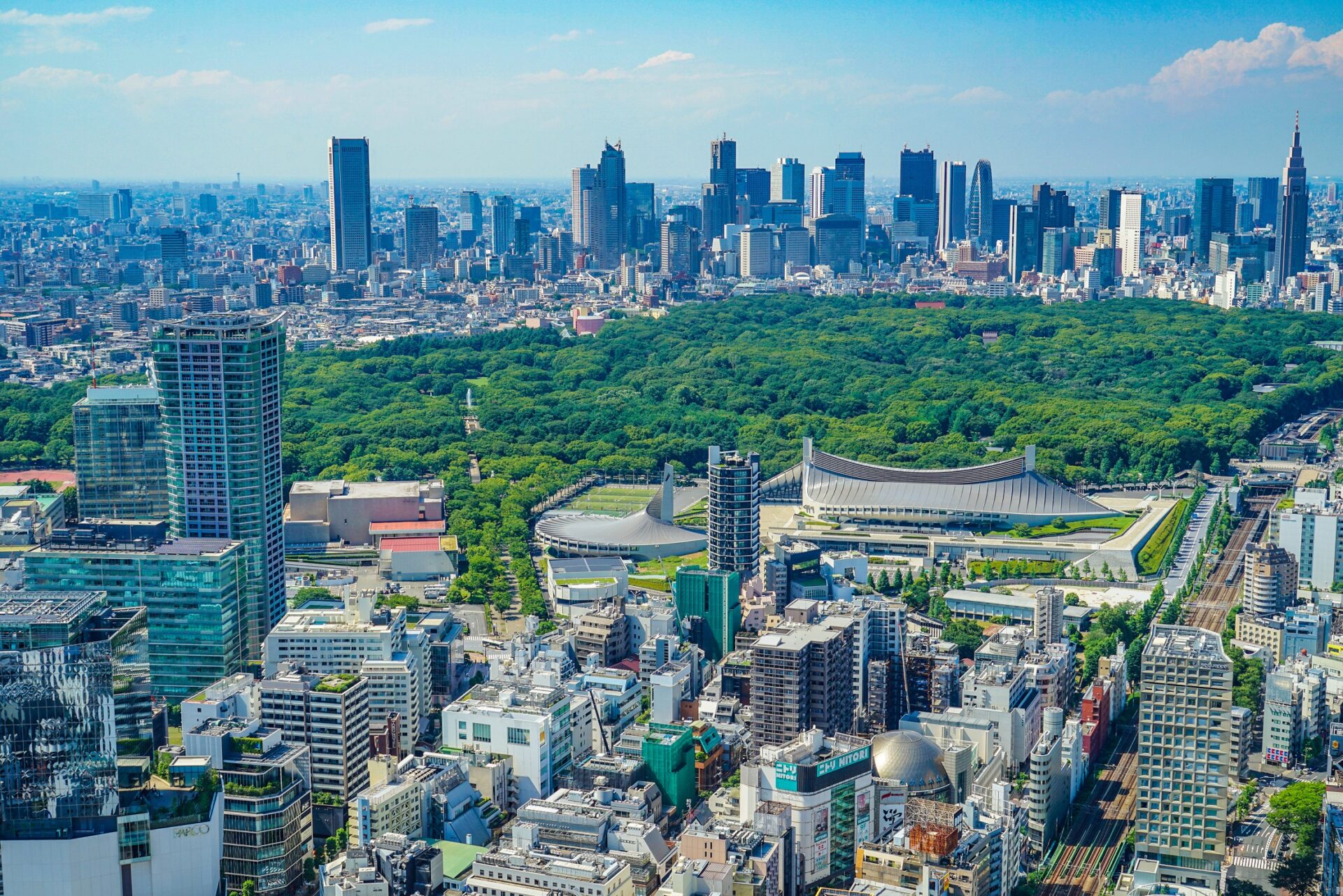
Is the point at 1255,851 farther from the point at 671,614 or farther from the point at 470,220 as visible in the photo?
the point at 470,220

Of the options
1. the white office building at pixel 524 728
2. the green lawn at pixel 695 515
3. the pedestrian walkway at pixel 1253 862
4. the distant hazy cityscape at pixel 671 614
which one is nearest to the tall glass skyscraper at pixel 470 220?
the distant hazy cityscape at pixel 671 614

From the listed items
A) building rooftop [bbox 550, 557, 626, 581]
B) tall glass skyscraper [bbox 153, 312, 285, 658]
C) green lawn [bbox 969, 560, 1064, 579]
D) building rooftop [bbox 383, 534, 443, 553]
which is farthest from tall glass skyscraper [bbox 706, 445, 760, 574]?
tall glass skyscraper [bbox 153, 312, 285, 658]

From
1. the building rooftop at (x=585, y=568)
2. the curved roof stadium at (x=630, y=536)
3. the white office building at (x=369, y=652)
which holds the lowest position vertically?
the curved roof stadium at (x=630, y=536)

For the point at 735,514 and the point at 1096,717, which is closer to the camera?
the point at 1096,717

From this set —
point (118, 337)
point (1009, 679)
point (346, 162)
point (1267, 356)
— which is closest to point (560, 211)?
point (346, 162)

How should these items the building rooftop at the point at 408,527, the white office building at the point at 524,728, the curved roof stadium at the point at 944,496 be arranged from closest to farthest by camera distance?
the white office building at the point at 524,728 → the building rooftop at the point at 408,527 → the curved roof stadium at the point at 944,496

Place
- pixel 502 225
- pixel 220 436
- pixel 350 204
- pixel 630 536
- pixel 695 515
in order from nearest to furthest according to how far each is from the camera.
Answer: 1. pixel 220 436
2. pixel 630 536
3. pixel 695 515
4. pixel 350 204
5. pixel 502 225

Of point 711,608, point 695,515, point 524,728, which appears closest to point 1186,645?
point 524,728

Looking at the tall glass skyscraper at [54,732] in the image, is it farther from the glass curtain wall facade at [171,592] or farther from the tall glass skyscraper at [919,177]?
the tall glass skyscraper at [919,177]
